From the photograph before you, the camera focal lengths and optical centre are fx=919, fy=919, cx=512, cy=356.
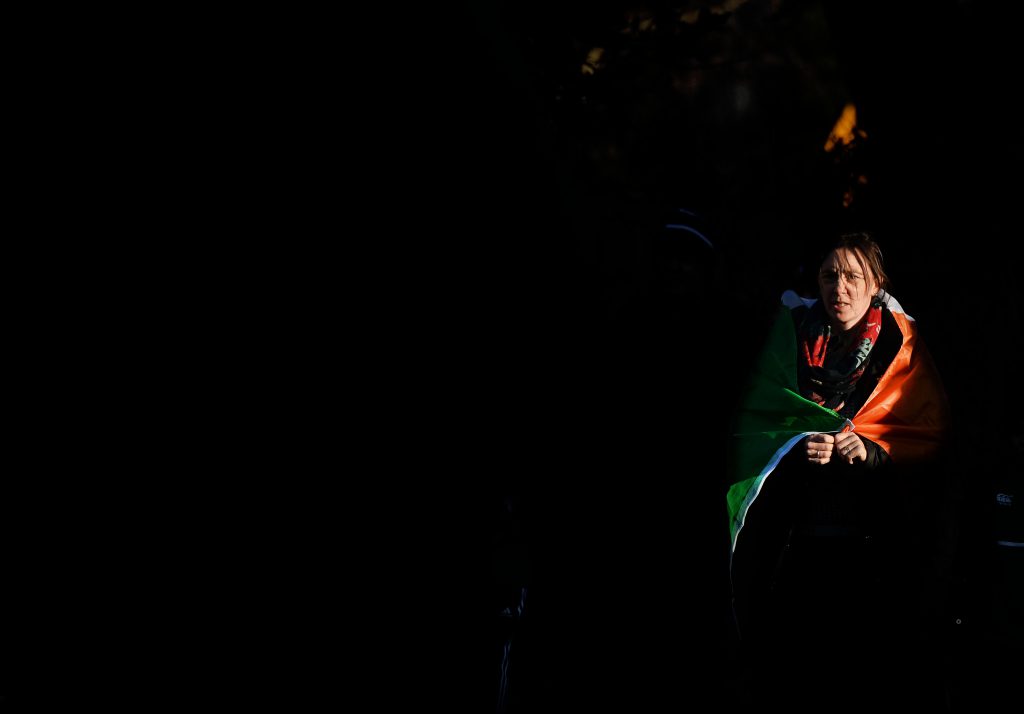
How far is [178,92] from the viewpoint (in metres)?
3.42

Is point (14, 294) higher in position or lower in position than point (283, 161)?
lower

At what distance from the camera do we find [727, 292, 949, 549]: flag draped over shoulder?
2.74 metres

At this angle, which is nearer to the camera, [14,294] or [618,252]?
[14,294]

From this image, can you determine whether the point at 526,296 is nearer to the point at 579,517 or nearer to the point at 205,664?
the point at 579,517

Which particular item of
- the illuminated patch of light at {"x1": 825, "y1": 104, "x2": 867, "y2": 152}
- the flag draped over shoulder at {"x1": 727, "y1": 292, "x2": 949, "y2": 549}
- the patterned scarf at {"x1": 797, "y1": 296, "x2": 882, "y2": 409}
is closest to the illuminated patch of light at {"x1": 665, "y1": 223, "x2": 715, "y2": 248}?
the flag draped over shoulder at {"x1": 727, "y1": 292, "x2": 949, "y2": 549}

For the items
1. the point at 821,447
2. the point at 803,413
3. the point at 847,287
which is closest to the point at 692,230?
the point at 847,287

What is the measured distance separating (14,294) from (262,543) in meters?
1.27

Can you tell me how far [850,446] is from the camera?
2723 mm

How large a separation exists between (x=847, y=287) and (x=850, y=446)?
1.57 ft

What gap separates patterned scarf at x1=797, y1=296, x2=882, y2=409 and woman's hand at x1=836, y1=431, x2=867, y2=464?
11 cm

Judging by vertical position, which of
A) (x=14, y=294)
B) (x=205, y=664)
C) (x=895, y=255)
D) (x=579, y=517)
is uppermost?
(x=895, y=255)

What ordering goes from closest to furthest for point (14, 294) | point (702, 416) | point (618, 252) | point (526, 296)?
point (702, 416) < point (14, 294) < point (526, 296) < point (618, 252)

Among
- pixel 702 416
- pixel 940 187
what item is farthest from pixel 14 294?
pixel 940 187

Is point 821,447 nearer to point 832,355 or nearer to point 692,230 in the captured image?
point 832,355
